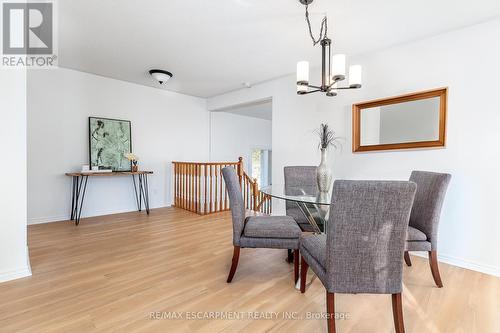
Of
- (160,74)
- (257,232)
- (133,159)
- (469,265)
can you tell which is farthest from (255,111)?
(469,265)

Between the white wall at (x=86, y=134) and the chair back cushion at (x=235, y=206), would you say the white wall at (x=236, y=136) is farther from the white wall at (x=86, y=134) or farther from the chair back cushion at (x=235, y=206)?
the chair back cushion at (x=235, y=206)

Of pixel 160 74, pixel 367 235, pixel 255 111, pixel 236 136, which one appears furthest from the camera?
pixel 236 136

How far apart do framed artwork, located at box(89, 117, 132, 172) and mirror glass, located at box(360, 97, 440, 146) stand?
12.8 feet

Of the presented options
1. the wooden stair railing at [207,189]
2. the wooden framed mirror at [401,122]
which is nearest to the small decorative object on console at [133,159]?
the wooden stair railing at [207,189]

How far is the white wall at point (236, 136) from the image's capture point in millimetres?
5984

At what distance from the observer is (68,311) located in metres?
1.60

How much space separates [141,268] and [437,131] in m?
3.28

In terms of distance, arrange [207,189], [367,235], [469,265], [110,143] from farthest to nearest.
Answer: [207,189] → [110,143] → [469,265] → [367,235]

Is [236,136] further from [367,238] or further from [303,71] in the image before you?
[367,238]

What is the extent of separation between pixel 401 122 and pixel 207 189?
324cm

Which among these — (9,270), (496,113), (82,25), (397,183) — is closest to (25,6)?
(82,25)

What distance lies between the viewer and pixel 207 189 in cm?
454

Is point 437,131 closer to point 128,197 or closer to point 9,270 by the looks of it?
point 9,270

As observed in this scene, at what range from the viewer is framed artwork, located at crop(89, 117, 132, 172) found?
403 centimetres
